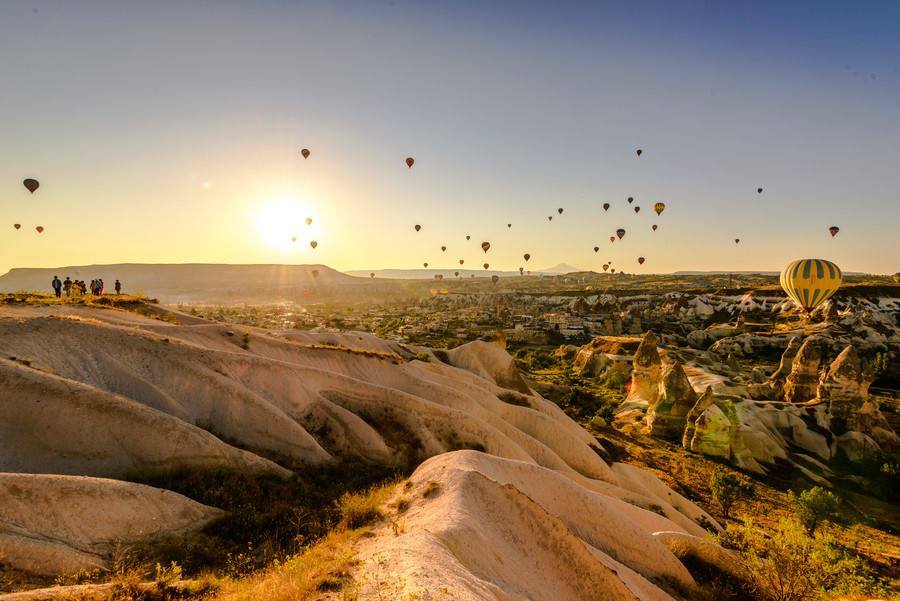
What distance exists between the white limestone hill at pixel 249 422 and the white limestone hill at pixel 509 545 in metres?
0.09

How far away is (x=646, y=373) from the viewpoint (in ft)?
147

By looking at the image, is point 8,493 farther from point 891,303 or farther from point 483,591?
point 891,303

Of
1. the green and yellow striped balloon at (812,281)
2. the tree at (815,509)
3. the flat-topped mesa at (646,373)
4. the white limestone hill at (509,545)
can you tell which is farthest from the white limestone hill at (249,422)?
the green and yellow striped balloon at (812,281)

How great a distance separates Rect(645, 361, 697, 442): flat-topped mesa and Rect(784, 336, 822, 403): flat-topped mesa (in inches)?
400

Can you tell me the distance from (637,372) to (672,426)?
937cm

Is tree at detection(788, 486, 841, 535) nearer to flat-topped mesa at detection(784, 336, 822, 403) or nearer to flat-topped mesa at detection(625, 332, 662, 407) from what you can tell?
flat-topped mesa at detection(784, 336, 822, 403)

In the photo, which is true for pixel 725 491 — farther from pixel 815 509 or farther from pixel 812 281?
pixel 812 281

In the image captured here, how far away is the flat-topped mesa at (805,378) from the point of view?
3878cm

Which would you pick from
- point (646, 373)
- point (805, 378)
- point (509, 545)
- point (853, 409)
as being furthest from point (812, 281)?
point (509, 545)

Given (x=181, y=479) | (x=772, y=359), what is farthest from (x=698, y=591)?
(x=772, y=359)

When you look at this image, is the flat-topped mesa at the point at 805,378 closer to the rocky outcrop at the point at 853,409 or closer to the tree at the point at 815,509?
the rocky outcrop at the point at 853,409

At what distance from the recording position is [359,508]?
1078 cm

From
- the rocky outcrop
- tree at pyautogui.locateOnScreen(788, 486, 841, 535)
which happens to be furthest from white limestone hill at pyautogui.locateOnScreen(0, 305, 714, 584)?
the rocky outcrop

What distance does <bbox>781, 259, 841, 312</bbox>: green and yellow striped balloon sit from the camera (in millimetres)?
54281
